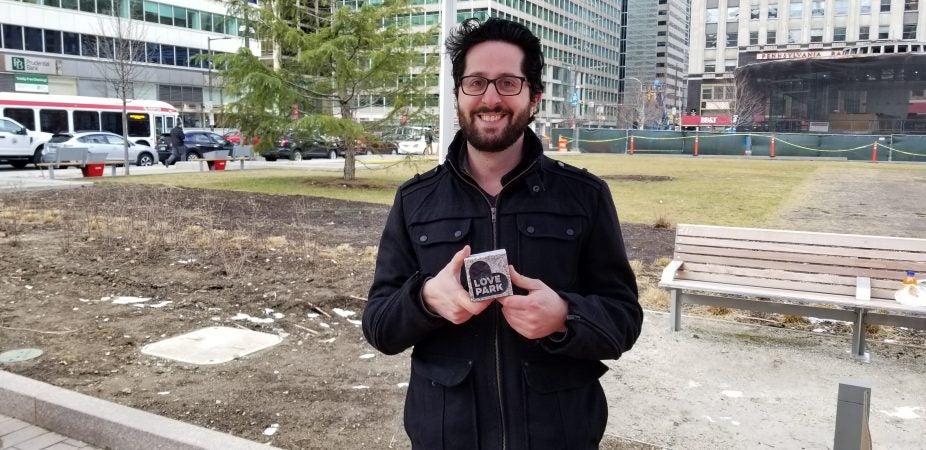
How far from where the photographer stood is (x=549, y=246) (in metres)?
1.88

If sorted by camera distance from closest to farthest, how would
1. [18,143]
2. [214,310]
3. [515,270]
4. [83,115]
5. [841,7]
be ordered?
[515,270], [214,310], [18,143], [83,115], [841,7]

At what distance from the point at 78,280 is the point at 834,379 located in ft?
23.2

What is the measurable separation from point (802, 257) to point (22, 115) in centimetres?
3275

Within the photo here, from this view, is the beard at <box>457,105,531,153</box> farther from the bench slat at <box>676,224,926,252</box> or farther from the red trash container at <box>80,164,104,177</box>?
the red trash container at <box>80,164,104,177</box>

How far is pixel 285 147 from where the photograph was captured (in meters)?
33.7

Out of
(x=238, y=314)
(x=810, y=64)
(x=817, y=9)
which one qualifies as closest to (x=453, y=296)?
(x=238, y=314)

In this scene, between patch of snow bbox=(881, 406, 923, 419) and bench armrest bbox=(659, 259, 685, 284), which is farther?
bench armrest bbox=(659, 259, 685, 284)

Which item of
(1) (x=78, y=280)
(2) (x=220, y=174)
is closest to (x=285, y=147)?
(2) (x=220, y=174)

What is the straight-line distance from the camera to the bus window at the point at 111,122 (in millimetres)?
33625

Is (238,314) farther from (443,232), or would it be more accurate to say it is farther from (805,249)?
(443,232)

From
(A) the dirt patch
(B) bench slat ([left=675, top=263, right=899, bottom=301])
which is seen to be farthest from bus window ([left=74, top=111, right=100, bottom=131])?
(B) bench slat ([left=675, top=263, right=899, bottom=301])

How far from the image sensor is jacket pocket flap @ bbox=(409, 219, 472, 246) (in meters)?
1.89

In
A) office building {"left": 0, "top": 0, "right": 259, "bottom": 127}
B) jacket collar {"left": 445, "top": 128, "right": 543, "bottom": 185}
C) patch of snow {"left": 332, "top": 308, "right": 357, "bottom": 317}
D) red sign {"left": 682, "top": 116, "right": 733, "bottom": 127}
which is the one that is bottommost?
patch of snow {"left": 332, "top": 308, "right": 357, "bottom": 317}

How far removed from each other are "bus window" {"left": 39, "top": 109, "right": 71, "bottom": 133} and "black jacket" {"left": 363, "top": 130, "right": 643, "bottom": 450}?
113 feet
